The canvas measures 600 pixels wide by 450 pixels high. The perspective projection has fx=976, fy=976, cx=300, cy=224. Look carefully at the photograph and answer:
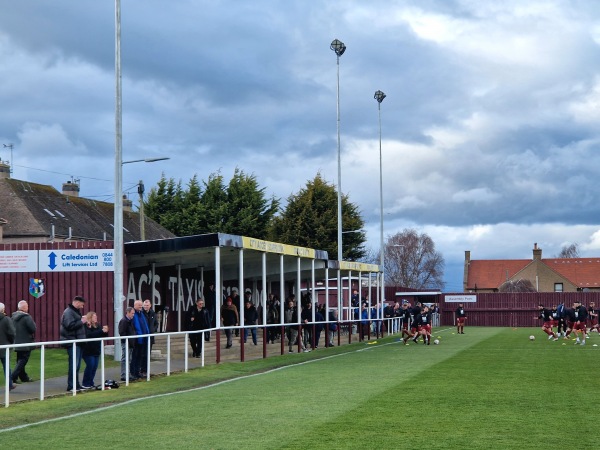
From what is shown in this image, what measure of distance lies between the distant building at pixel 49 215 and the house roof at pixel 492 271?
50.7 m

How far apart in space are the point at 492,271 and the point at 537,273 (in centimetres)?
757

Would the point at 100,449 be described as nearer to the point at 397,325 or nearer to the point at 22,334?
the point at 22,334

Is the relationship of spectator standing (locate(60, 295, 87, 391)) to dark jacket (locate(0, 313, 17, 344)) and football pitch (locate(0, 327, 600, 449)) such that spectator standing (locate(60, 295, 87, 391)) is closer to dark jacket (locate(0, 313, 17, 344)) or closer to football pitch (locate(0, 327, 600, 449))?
football pitch (locate(0, 327, 600, 449))

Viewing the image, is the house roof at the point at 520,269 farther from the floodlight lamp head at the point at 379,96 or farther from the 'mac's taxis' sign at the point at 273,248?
the 'mac's taxis' sign at the point at 273,248

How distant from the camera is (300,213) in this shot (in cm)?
7469

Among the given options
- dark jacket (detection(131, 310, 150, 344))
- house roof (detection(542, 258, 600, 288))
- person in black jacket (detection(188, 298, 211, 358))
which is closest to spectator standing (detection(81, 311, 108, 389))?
dark jacket (detection(131, 310, 150, 344))

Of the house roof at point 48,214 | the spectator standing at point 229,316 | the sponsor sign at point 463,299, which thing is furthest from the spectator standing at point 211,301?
the sponsor sign at point 463,299

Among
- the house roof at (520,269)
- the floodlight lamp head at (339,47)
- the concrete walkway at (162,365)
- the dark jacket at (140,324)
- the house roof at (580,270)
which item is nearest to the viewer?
the concrete walkway at (162,365)

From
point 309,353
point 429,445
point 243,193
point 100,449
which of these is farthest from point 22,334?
point 243,193

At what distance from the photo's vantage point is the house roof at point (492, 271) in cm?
10812

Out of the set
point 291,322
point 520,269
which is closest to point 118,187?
point 291,322

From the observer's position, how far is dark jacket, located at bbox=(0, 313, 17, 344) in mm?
18000

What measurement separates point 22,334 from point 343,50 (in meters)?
35.0

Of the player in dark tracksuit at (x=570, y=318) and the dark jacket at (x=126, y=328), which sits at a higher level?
the dark jacket at (x=126, y=328)
